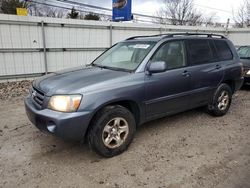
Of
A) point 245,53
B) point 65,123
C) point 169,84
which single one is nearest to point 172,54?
point 169,84

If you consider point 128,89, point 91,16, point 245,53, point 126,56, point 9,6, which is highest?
point 9,6

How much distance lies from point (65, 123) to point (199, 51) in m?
2.98

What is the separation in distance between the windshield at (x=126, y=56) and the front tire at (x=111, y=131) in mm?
773

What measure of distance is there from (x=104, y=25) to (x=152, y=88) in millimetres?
6628

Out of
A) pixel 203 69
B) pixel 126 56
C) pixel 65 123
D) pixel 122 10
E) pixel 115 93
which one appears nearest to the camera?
pixel 65 123

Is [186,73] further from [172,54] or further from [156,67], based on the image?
[156,67]

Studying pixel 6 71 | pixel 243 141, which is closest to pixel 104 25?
pixel 6 71

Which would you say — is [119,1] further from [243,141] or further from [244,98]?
[243,141]

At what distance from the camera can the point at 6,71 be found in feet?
24.7

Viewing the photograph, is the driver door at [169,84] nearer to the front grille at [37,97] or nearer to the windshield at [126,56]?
the windshield at [126,56]

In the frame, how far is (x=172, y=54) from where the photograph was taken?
3871 millimetres

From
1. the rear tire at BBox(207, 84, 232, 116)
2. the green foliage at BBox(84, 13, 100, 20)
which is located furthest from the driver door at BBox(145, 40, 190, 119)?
the green foliage at BBox(84, 13, 100, 20)

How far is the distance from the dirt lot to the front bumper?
49cm

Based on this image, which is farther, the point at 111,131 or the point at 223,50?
the point at 223,50
